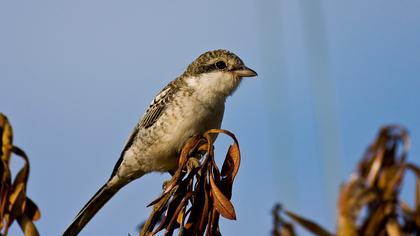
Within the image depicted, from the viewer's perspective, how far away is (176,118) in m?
5.93

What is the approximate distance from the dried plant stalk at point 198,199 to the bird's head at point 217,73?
3.09 m

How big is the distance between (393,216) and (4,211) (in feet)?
4.21

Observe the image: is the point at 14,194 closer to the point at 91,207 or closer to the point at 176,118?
the point at 176,118

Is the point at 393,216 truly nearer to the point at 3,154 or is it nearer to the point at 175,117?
the point at 3,154

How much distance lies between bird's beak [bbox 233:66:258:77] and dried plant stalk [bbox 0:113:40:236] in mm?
4269

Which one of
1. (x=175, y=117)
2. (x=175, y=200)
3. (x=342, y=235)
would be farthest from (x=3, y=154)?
(x=175, y=117)

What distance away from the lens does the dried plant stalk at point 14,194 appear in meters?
2.09

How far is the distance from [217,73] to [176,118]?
2.39ft

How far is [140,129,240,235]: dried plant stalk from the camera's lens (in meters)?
2.60

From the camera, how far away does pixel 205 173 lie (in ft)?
9.50

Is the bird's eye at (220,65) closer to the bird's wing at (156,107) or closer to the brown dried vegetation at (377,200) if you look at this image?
the bird's wing at (156,107)

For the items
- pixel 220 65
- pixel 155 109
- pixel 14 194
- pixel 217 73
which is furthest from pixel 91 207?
pixel 14 194

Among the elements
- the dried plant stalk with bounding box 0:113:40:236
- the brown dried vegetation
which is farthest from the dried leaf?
the brown dried vegetation

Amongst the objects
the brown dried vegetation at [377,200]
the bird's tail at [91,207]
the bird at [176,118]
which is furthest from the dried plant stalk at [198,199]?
the bird at [176,118]
